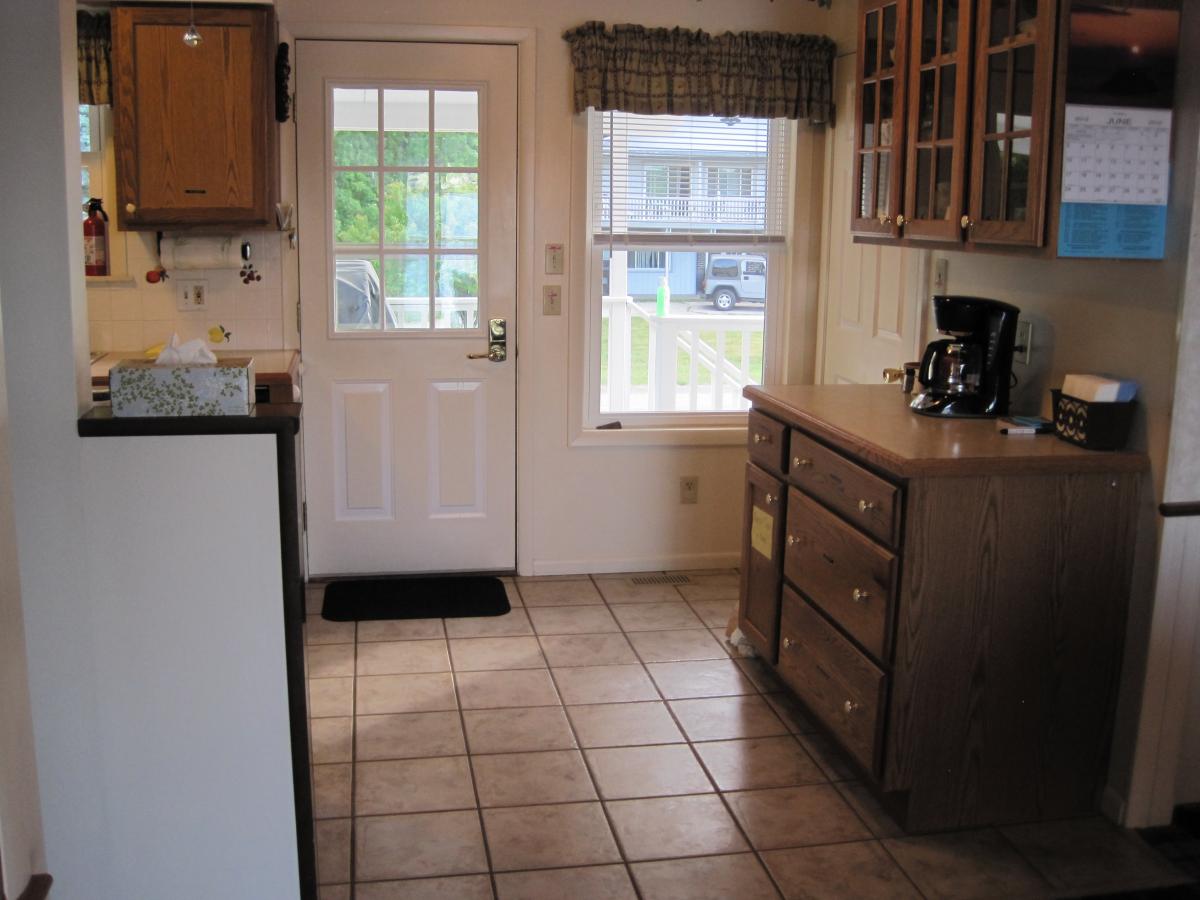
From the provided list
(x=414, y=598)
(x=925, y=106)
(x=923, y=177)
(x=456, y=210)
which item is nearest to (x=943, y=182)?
(x=923, y=177)

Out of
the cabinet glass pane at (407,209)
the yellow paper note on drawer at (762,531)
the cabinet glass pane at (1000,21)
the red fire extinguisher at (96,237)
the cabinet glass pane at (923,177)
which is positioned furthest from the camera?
the cabinet glass pane at (407,209)

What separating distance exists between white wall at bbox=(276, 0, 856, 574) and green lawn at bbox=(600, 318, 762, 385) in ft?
0.58

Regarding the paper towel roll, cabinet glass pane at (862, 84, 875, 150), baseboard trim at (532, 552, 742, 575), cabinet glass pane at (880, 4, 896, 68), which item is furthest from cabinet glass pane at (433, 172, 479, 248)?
cabinet glass pane at (880, 4, 896, 68)

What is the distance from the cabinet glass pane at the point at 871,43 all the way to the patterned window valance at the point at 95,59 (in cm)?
242

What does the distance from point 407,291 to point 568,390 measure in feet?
2.31

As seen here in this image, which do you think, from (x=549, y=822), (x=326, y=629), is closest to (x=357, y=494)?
(x=326, y=629)

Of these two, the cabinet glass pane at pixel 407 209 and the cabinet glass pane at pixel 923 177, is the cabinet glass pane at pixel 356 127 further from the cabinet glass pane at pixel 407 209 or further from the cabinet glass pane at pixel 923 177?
the cabinet glass pane at pixel 923 177

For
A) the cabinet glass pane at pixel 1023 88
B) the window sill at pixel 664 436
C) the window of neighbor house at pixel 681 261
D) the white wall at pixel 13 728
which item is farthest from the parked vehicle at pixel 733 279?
the white wall at pixel 13 728

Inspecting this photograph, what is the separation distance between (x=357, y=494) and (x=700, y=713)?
5.71 ft

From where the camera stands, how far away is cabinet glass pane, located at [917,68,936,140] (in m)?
3.31

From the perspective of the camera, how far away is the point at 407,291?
4664 mm

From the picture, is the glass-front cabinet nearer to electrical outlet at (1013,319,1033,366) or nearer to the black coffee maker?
the black coffee maker

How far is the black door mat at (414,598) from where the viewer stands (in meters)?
4.43

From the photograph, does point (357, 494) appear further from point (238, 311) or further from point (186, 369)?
point (186, 369)
